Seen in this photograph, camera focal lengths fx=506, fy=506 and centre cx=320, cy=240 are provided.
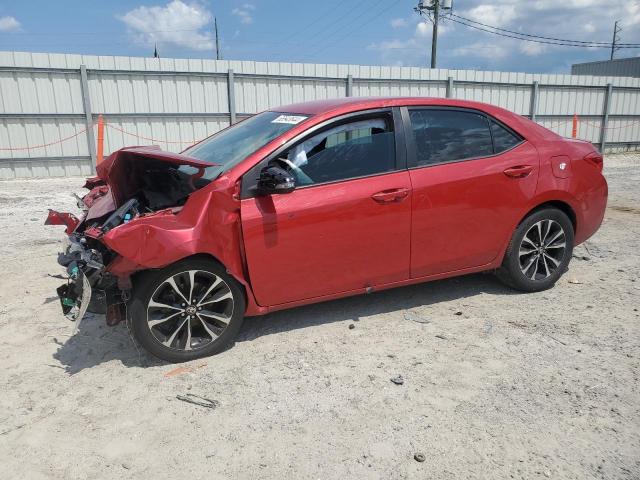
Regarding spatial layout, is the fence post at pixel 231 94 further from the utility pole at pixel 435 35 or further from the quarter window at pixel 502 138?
the utility pole at pixel 435 35

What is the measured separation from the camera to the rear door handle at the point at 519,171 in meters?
4.12

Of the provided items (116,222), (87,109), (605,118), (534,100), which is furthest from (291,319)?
(605,118)

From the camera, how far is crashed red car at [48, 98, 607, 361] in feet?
10.7

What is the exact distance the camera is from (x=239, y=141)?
3.99 metres

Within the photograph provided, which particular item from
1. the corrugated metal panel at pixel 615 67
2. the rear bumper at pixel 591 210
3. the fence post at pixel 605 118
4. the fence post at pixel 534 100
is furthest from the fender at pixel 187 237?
the corrugated metal panel at pixel 615 67

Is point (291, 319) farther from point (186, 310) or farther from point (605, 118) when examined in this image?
point (605, 118)

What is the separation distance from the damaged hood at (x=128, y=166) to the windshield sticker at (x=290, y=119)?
0.78m

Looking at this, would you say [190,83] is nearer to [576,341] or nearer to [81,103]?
[81,103]

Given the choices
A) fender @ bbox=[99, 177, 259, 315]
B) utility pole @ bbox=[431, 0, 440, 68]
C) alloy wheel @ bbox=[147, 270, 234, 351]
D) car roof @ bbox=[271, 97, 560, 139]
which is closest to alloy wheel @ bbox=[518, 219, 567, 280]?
car roof @ bbox=[271, 97, 560, 139]

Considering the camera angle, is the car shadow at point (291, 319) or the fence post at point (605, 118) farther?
the fence post at point (605, 118)

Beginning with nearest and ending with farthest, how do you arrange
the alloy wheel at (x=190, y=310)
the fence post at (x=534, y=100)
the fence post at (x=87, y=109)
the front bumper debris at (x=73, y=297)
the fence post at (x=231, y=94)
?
1. the front bumper debris at (x=73, y=297)
2. the alloy wheel at (x=190, y=310)
3. the fence post at (x=87, y=109)
4. the fence post at (x=231, y=94)
5. the fence post at (x=534, y=100)

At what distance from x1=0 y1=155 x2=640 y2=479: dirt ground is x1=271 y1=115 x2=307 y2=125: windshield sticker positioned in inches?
61.5

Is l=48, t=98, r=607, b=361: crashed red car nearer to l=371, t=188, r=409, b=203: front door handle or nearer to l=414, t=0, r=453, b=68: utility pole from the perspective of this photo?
l=371, t=188, r=409, b=203: front door handle

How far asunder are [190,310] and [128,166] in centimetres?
111
